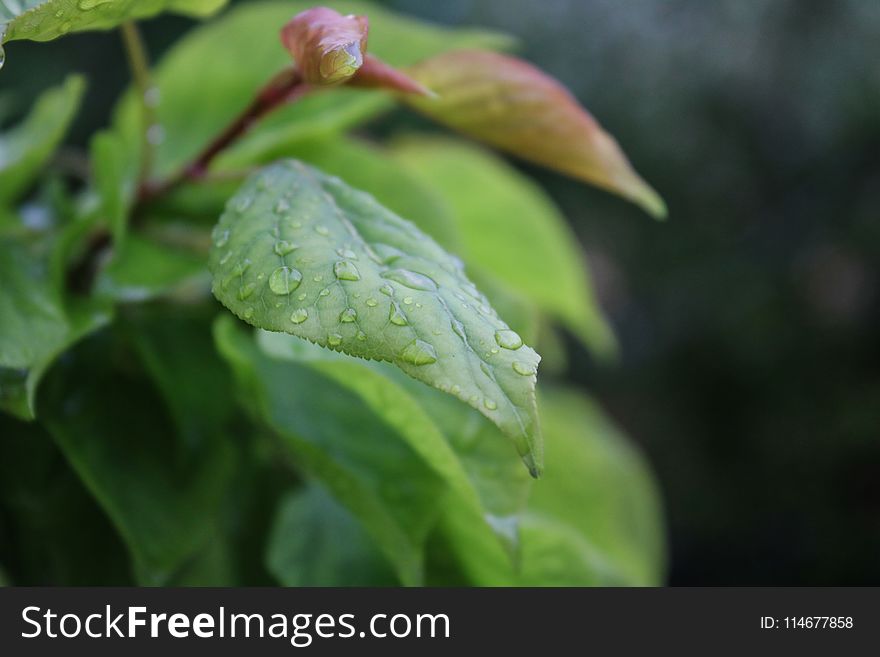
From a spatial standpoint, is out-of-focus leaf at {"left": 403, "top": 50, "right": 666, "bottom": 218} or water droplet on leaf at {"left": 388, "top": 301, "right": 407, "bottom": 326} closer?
water droplet on leaf at {"left": 388, "top": 301, "right": 407, "bottom": 326}

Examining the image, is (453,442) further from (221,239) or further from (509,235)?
(509,235)

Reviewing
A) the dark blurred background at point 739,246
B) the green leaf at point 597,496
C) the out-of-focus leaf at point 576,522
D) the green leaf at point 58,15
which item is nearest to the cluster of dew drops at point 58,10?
the green leaf at point 58,15

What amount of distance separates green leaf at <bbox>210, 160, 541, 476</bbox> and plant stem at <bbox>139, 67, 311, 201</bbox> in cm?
6

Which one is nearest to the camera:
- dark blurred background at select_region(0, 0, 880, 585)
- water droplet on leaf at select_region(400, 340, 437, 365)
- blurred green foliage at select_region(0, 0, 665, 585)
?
water droplet on leaf at select_region(400, 340, 437, 365)

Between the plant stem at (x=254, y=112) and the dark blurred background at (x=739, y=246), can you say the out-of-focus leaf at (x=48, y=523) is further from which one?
the dark blurred background at (x=739, y=246)

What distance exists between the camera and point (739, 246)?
1755mm

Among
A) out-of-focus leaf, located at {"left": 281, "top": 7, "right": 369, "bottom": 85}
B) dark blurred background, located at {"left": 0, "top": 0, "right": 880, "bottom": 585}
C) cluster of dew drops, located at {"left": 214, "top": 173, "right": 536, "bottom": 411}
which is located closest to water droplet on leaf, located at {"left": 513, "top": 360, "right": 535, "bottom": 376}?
cluster of dew drops, located at {"left": 214, "top": 173, "right": 536, "bottom": 411}

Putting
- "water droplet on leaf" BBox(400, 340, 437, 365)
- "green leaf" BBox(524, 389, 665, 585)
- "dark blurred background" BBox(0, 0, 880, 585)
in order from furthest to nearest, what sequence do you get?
"dark blurred background" BBox(0, 0, 880, 585)
"green leaf" BBox(524, 389, 665, 585)
"water droplet on leaf" BBox(400, 340, 437, 365)

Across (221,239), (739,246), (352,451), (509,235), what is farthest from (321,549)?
(739,246)

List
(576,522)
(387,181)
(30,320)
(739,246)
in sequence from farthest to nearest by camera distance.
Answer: (739,246), (576,522), (387,181), (30,320)

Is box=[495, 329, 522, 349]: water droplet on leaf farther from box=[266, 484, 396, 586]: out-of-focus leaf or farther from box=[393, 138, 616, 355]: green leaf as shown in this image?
box=[393, 138, 616, 355]: green leaf

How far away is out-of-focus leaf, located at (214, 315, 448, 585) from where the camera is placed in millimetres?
342

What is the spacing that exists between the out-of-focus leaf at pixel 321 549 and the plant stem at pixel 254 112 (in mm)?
158

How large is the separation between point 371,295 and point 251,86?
0.28 metres
